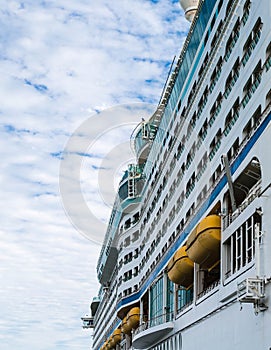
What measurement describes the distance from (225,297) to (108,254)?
171 ft

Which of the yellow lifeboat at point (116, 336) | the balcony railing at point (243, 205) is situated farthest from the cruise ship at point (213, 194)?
the yellow lifeboat at point (116, 336)

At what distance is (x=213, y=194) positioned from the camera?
26.2m

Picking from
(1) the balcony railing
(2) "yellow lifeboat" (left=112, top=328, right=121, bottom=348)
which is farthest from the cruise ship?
(2) "yellow lifeboat" (left=112, top=328, right=121, bottom=348)

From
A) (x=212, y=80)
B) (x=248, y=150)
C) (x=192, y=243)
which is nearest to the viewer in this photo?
(x=248, y=150)

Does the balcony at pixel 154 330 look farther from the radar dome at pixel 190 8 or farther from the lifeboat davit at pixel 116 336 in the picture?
Answer: the radar dome at pixel 190 8

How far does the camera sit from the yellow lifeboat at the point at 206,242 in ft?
82.2

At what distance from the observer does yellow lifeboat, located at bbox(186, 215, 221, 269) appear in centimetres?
2506

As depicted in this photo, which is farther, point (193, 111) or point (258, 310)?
point (193, 111)

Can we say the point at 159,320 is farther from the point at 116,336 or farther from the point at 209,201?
the point at 116,336

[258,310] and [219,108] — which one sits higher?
[219,108]

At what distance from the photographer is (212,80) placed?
1174 inches

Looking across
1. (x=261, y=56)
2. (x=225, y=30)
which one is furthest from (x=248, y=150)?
(x=225, y=30)

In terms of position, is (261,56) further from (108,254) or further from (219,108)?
(108,254)

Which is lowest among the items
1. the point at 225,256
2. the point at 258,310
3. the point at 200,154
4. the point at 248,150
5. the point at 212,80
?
the point at 258,310
